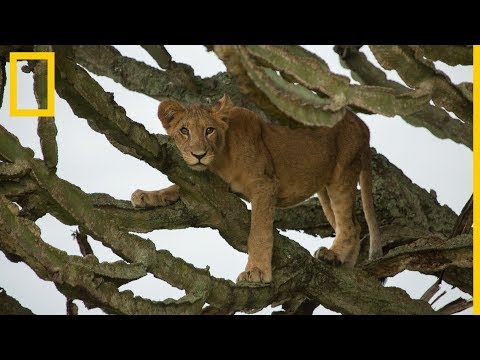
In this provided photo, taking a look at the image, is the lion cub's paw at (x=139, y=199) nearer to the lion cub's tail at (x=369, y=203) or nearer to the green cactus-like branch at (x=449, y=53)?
the lion cub's tail at (x=369, y=203)

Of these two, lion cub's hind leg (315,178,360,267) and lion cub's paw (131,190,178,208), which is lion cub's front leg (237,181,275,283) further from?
lion cub's hind leg (315,178,360,267)

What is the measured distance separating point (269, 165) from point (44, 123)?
81.5 inches

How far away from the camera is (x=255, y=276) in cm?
665

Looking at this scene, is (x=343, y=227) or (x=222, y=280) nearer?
(x=222, y=280)

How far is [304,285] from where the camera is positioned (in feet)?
23.1

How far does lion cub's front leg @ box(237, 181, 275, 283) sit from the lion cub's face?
429 mm

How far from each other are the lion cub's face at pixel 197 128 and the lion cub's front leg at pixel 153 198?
39 cm

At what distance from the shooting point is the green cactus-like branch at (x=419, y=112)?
335 inches

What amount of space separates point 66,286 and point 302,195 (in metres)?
2.40

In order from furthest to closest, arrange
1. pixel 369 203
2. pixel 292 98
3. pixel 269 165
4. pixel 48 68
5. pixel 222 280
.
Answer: pixel 369 203
pixel 269 165
pixel 222 280
pixel 48 68
pixel 292 98

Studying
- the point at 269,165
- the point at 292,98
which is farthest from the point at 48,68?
the point at 269,165

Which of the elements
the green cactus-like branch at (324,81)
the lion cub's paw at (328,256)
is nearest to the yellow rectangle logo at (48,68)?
the green cactus-like branch at (324,81)

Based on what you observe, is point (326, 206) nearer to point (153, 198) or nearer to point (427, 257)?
point (427, 257)

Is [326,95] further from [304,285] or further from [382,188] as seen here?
[382,188]
